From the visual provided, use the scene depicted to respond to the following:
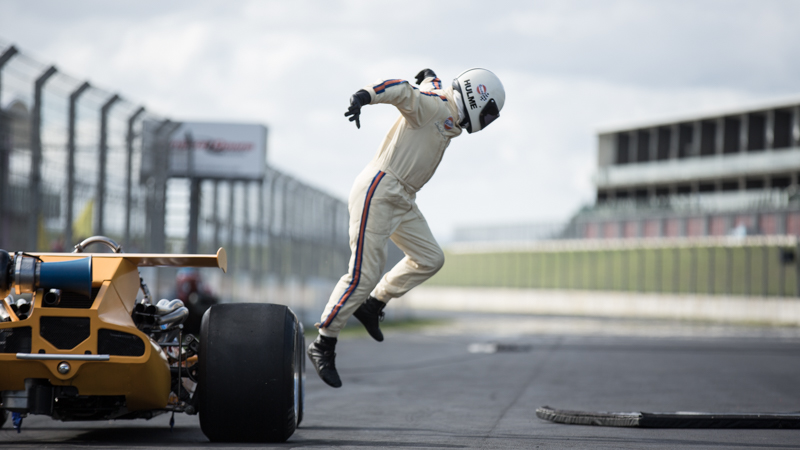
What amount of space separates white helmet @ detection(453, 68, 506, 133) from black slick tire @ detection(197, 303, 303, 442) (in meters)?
1.93

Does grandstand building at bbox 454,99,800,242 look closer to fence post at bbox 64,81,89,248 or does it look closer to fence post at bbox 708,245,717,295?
fence post at bbox 708,245,717,295

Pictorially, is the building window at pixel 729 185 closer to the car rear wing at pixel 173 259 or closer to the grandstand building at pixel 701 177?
the grandstand building at pixel 701 177

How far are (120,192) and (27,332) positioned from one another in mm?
9727

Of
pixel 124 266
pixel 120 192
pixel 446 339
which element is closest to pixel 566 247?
pixel 446 339

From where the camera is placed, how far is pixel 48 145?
12.2 m

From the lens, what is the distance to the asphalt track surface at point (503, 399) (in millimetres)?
5449

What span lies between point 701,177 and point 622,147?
7.41 m

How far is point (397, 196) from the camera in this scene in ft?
20.0

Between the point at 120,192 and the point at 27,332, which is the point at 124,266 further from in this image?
the point at 120,192

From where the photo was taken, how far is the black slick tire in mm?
4984

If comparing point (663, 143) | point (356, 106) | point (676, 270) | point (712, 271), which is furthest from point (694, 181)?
point (356, 106)

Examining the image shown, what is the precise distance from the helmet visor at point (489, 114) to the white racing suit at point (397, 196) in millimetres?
163

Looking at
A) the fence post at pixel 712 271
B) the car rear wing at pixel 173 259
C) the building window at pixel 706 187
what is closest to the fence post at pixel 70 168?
the car rear wing at pixel 173 259

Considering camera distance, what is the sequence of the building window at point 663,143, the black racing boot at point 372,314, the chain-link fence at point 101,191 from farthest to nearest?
the building window at point 663,143 < the chain-link fence at point 101,191 < the black racing boot at point 372,314
